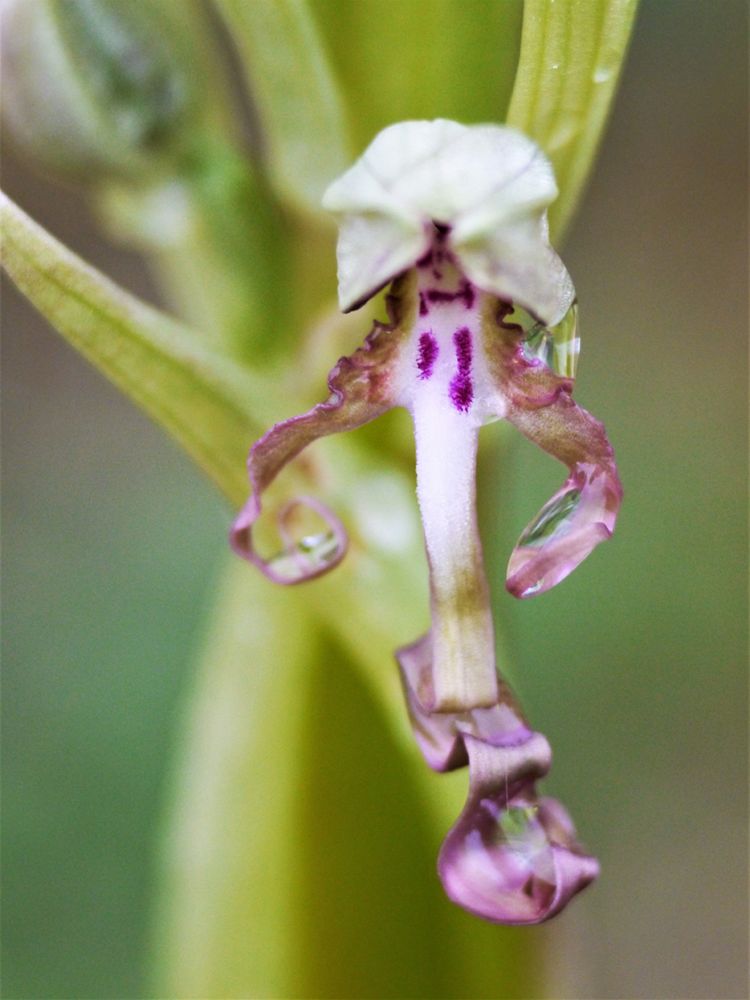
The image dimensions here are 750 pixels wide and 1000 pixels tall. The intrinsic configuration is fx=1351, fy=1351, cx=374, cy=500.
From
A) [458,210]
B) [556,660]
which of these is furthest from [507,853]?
[556,660]

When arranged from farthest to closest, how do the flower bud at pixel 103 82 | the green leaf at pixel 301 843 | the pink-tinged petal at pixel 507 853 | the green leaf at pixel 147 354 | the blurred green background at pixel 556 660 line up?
the blurred green background at pixel 556 660 → the green leaf at pixel 301 843 → the flower bud at pixel 103 82 → the green leaf at pixel 147 354 → the pink-tinged petal at pixel 507 853

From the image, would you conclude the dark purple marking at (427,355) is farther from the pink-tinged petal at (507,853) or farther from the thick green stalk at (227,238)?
the thick green stalk at (227,238)

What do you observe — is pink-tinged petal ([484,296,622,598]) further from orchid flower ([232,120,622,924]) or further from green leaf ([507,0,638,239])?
green leaf ([507,0,638,239])

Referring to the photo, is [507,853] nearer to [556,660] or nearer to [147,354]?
[147,354]

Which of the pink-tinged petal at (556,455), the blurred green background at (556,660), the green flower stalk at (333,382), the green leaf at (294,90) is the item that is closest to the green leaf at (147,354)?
the green flower stalk at (333,382)

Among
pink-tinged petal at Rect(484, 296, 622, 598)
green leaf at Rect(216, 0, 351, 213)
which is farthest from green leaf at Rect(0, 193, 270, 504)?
pink-tinged petal at Rect(484, 296, 622, 598)

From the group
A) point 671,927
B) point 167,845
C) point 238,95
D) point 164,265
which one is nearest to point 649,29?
point 238,95

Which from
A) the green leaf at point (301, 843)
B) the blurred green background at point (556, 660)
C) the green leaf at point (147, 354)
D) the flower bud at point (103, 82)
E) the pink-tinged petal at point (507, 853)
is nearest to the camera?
the pink-tinged petal at point (507, 853)
